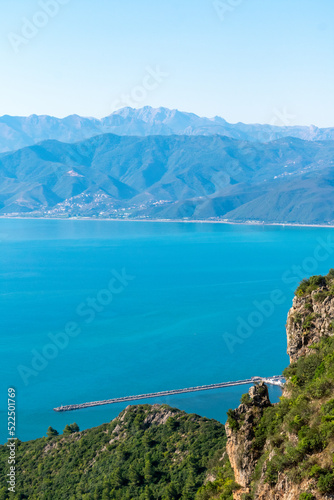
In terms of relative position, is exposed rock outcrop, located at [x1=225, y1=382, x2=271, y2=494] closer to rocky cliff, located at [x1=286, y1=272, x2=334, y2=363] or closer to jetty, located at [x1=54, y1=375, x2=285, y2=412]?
rocky cliff, located at [x1=286, y1=272, x2=334, y2=363]

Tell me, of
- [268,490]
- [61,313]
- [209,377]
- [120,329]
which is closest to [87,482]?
[268,490]

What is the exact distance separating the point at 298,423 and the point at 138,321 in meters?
55.0

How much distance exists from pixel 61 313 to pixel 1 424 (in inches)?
1194

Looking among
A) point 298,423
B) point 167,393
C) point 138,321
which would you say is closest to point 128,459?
point 298,423

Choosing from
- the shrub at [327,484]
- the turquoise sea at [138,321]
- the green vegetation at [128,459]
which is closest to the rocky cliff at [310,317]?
the shrub at [327,484]

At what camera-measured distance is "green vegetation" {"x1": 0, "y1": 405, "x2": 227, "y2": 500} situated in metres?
17.3

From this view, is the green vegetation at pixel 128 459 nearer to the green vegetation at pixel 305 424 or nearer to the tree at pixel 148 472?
the tree at pixel 148 472

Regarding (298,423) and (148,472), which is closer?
(298,423)

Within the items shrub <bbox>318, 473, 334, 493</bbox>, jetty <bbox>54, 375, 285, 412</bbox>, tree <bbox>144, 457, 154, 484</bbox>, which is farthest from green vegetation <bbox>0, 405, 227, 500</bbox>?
jetty <bbox>54, 375, 285, 412</bbox>

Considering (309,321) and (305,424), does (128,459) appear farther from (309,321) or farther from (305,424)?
(305,424)

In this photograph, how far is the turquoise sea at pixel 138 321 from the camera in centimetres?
4344

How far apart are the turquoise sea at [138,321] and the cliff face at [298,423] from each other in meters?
26.7

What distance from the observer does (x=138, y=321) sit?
62938 mm

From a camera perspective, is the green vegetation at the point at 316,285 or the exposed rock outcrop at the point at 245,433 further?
the green vegetation at the point at 316,285
